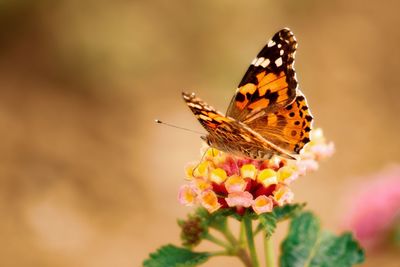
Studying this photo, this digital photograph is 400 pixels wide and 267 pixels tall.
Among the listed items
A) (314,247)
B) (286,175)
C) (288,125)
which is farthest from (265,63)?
(314,247)

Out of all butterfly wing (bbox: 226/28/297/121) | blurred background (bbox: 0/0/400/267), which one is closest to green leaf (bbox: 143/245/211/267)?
butterfly wing (bbox: 226/28/297/121)

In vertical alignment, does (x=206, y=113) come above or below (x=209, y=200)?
above

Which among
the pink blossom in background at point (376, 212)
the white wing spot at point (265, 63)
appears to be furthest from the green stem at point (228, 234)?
the pink blossom in background at point (376, 212)

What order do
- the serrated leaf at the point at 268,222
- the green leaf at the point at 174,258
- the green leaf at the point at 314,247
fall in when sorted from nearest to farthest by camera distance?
the serrated leaf at the point at 268,222
the green leaf at the point at 174,258
the green leaf at the point at 314,247

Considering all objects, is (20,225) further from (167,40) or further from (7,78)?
(167,40)

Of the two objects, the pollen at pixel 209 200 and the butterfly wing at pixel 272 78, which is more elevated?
the butterfly wing at pixel 272 78

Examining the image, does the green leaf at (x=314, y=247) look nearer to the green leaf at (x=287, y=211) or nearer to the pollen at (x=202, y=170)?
the green leaf at (x=287, y=211)

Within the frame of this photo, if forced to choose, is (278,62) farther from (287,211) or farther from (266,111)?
(287,211)
